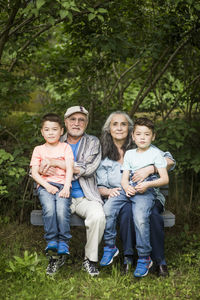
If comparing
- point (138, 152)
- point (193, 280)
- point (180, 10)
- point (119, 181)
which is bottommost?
point (193, 280)

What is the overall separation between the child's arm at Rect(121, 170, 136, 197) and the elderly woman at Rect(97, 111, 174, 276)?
0.24 ft

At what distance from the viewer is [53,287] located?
3.10 metres

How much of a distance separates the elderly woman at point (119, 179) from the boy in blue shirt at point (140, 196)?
0.23 ft

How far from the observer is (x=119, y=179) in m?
3.70

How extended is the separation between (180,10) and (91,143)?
209 cm

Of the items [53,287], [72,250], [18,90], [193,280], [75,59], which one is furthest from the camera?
[75,59]

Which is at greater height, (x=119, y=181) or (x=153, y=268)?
(x=119, y=181)

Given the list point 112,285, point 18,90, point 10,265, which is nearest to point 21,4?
point 18,90

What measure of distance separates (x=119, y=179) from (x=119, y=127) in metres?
0.54

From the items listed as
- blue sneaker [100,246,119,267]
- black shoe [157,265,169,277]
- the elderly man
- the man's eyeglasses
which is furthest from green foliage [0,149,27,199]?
black shoe [157,265,169,277]

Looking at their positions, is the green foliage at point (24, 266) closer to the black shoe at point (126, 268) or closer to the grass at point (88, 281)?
the grass at point (88, 281)

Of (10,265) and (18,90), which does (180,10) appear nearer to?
(18,90)

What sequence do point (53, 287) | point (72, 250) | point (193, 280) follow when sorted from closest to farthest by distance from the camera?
point (53, 287), point (193, 280), point (72, 250)

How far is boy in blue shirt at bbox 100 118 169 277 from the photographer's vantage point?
10.5ft
